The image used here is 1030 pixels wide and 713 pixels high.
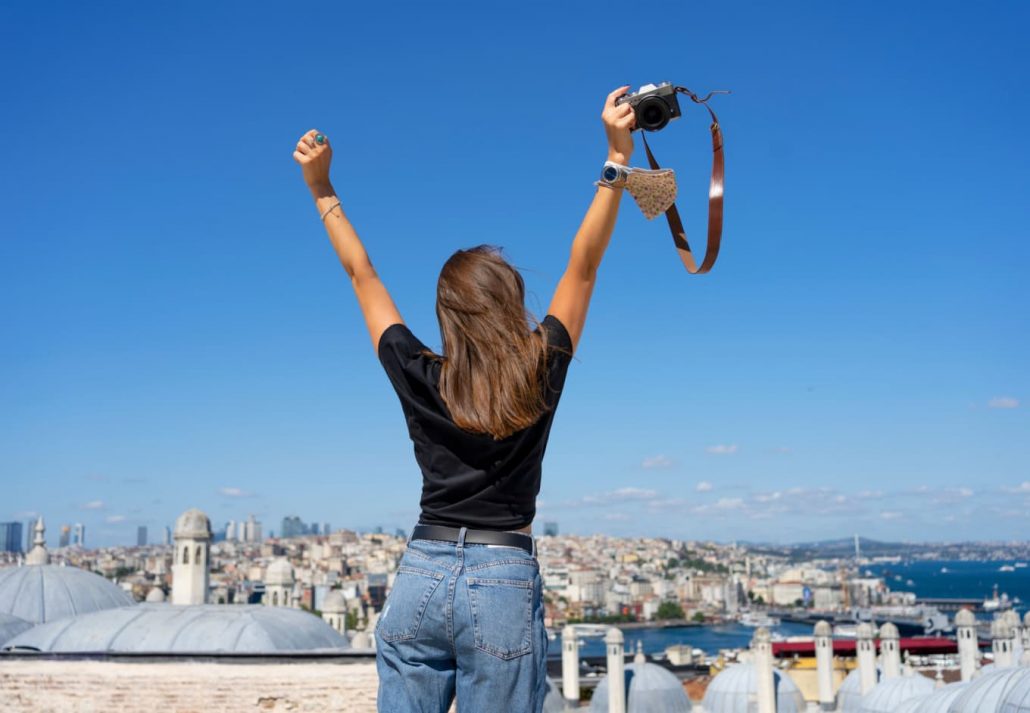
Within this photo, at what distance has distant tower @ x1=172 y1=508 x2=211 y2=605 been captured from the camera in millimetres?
14695

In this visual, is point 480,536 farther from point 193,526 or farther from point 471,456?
point 193,526

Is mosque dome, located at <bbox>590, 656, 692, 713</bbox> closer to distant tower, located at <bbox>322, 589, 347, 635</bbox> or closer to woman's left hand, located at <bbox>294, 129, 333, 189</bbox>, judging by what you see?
distant tower, located at <bbox>322, 589, 347, 635</bbox>

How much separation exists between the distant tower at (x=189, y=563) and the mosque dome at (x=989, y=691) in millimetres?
9982

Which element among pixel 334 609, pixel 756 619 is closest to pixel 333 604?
pixel 334 609

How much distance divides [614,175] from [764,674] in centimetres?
2145

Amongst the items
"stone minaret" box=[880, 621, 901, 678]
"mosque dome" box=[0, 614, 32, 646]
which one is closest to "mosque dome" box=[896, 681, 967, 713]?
"stone minaret" box=[880, 621, 901, 678]

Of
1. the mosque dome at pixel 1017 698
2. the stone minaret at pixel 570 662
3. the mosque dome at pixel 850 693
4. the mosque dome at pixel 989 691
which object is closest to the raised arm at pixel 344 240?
the mosque dome at pixel 1017 698

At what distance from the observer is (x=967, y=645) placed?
76.7 ft

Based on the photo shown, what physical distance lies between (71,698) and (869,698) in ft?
52.0

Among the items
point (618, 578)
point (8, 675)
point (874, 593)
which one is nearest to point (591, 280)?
point (8, 675)

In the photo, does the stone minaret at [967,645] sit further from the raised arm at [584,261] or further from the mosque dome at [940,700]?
the raised arm at [584,261]

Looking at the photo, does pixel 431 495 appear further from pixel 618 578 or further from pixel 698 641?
pixel 618 578

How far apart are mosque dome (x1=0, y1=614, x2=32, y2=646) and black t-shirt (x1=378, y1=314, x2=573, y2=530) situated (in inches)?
532

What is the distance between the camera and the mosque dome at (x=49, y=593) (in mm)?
15781
